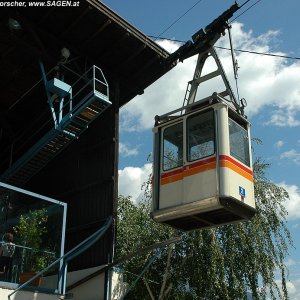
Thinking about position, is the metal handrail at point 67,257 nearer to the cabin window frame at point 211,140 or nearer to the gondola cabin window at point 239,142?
the cabin window frame at point 211,140

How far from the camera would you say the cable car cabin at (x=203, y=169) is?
10.7m

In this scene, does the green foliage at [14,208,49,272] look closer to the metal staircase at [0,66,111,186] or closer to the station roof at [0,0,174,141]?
the metal staircase at [0,66,111,186]

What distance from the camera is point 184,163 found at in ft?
37.2

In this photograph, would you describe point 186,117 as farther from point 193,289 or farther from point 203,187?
point 193,289

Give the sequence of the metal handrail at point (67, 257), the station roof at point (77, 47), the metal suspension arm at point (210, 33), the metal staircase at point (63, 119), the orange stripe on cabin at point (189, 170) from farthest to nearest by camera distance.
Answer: the station roof at point (77, 47) → the metal staircase at point (63, 119) → the metal suspension arm at point (210, 33) → the metal handrail at point (67, 257) → the orange stripe on cabin at point (189, 170)

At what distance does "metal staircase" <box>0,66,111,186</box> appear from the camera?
14695mm

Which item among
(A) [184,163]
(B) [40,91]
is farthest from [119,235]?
(A) [184,163]

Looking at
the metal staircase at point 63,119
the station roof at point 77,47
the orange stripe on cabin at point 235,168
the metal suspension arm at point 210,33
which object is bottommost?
the orange stripe on cabin at point 235,168

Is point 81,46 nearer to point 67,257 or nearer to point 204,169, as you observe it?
point 67,257

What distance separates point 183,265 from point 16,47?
30.2ft

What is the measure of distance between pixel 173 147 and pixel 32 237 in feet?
13.6

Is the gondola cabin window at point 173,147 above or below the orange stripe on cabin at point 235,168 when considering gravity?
above

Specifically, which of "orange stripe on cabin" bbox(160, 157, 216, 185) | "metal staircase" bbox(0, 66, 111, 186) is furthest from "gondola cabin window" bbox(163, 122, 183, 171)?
"metal staircase" bbox(0, 66, 111, 186)

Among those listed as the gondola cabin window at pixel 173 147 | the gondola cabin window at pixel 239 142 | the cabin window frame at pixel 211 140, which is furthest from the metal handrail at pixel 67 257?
the gondola cabin window at pixel 239 142
